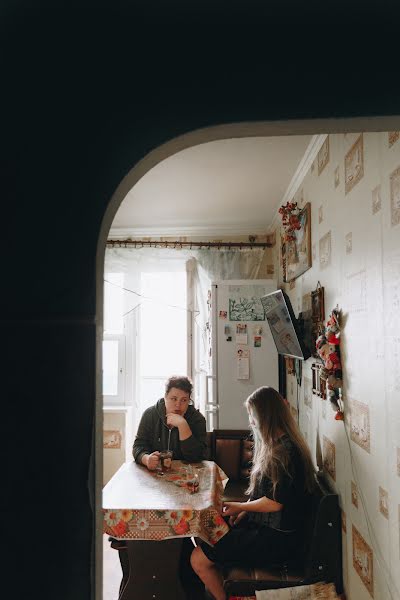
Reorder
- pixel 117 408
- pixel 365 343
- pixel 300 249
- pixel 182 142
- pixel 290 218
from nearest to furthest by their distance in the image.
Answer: pixel 182 142 → pixel 365 343 → pixel 300 249 → pixel 290 218 → pixel 117 408

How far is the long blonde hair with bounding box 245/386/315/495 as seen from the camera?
88.1 inches

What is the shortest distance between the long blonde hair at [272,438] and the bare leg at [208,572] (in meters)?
0.42

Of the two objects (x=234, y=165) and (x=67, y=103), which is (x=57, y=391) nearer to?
(x=67, y=103)

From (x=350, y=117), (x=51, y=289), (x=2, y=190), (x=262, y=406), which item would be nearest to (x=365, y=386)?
(x=262, y=406)

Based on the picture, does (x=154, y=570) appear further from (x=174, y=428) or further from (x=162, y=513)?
(x=174, y=428)

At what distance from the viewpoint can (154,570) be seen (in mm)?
2289

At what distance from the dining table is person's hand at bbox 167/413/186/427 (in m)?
0.24

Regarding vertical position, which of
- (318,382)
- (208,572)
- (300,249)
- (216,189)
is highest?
(216,189)

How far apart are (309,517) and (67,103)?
2.20 metres

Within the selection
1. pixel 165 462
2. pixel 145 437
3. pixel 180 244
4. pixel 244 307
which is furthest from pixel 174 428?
pixel 180 244

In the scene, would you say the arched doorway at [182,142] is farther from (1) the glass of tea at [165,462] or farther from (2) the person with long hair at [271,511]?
(1) the glass of tea at [165,462]

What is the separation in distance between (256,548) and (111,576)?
124 cm

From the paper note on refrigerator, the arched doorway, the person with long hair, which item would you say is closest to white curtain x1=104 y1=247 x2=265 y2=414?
the paper note on refrigerator

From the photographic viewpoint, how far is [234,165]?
117 inches
